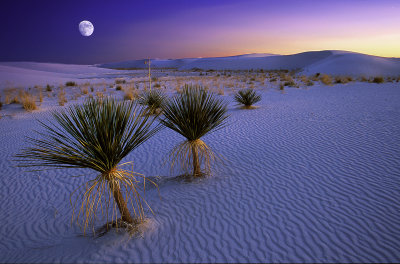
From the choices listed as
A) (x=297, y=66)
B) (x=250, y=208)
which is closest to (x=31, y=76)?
(x=250, y=208)

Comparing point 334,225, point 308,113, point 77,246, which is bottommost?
point 77,246

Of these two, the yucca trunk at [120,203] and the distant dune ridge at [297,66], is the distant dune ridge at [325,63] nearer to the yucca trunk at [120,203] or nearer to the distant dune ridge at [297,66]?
the distant dune ridge at [297,66]

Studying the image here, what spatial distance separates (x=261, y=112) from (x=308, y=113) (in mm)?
2015

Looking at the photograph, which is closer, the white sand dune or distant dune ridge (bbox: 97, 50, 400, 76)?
the white sand dune

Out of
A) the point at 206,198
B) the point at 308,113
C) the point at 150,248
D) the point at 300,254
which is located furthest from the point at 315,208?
the point at 308,113

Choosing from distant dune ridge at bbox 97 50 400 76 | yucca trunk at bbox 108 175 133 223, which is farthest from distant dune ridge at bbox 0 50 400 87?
yucca trunk at bbox 108 175 133 223

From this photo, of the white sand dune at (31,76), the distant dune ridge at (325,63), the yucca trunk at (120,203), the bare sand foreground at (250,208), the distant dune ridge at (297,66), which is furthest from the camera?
the distant dune ridge at (325,63)

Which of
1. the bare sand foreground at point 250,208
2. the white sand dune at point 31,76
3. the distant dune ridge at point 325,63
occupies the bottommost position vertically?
the bare sand foreground at point 250,208

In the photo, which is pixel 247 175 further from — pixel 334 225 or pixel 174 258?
pixel 174 258

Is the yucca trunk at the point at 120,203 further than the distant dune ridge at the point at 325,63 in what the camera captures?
No

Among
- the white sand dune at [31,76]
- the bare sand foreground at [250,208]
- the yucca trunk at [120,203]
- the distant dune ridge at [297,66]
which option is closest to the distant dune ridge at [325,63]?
the distant dune ridge at [297,66]

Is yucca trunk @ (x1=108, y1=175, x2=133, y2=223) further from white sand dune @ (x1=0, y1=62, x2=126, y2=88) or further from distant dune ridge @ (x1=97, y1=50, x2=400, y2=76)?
distant dune ridge @ (x1=97, y1=50, x2=400, y2=76)

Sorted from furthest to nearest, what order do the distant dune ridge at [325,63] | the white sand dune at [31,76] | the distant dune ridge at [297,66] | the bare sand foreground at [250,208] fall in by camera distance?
the distant dune ridge at [325,63] → the distant dune ridge at [297,66] → the white sand dune at [31,76] → the bare sand foreground at [250,208]

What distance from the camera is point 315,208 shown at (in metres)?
3.39
